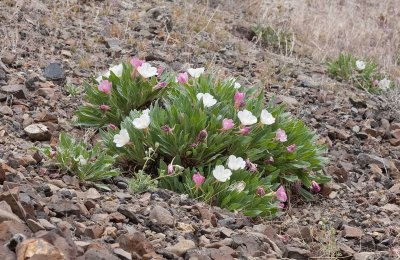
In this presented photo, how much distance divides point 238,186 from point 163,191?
1.49 ft

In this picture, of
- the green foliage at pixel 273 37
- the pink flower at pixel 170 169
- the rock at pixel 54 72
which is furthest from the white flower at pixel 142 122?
the green foliage at pixel 273 37

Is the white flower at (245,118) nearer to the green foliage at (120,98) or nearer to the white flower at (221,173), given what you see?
the white flower at (221,173)

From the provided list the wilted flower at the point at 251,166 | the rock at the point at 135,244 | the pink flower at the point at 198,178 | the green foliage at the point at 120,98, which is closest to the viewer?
the rock at the point at 135,244

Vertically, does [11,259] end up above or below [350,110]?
above

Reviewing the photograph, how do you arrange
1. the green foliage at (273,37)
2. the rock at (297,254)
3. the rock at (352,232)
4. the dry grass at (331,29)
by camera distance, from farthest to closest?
the dry grass at (331,29) → the green foliage at (273,37) → the rock at (352,232) → the rock at (297,254)

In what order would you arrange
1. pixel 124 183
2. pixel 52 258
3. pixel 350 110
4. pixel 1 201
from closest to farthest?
pixel 52 258 < pixel 1 201 < pixel 124 183 < pixel 350 110

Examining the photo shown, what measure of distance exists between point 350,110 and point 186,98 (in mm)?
2393

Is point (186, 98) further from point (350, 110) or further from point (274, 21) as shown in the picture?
point (274, 21)

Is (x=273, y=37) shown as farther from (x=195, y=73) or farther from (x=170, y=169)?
(x=170, y=169)

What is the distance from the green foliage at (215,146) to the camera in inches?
152

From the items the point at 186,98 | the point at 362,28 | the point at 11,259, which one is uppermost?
the point at 11,259

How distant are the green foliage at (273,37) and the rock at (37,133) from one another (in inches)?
146

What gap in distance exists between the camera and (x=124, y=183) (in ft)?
12.1

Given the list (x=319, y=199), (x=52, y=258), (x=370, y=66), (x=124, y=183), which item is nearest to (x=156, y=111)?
(x=124, y=183)
